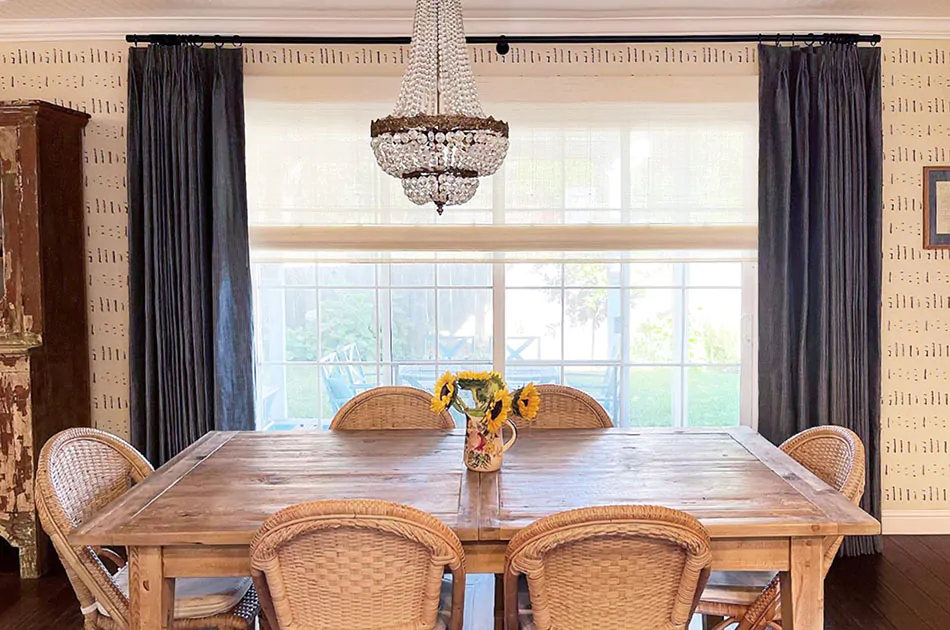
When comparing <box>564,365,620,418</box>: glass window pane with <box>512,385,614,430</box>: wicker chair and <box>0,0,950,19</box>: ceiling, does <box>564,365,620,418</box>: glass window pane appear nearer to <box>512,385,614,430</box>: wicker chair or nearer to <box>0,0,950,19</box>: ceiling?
<box>512,385,614,430</box>: wicker chair

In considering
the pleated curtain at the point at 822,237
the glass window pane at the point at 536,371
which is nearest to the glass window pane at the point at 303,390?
the glass window pane at the point at 536,371

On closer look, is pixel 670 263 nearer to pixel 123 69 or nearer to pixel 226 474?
pixel 226 474

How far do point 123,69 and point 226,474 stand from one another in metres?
2.40

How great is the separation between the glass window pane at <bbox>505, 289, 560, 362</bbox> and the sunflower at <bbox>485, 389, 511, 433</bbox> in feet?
5.56

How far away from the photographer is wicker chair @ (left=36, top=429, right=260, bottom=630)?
221 centimetres

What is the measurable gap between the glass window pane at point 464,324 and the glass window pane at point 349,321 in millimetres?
349

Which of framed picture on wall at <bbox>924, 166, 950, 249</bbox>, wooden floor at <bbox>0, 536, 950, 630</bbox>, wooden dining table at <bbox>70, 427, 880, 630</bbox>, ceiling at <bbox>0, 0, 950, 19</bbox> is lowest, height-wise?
wooden floor at <bbox>0, 536, 950, 630</bbox>

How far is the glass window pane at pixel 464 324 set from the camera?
4145mm

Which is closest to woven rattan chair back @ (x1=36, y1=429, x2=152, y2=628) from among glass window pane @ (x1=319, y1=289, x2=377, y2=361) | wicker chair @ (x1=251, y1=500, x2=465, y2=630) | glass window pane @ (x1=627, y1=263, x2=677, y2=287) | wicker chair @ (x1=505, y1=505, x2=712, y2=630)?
wicker chair @ (x1=251, y1=500, x2=465, y2=630)

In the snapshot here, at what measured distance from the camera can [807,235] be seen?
3807mm

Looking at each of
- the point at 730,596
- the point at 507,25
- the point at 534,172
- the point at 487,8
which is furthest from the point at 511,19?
the point at 730,596

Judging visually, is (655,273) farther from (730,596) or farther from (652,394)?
(730,596)

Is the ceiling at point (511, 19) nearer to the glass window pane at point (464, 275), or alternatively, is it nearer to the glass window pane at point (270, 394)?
the glass window pane at point (464, 275)

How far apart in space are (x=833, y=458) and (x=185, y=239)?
2.87 meters
